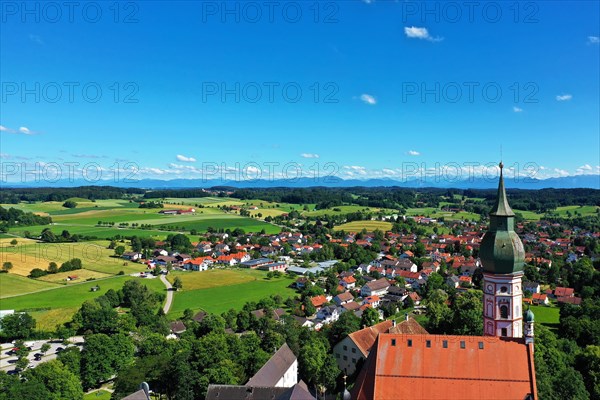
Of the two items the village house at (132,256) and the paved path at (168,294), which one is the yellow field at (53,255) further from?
the paved path at (168,294)

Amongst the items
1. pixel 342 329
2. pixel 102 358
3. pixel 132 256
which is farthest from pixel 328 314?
pixel 132 256

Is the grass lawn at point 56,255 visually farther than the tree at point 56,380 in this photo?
Yes

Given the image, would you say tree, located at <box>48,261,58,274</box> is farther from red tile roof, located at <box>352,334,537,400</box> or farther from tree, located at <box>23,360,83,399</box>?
red tile roof, located at <box>352,334,537,400</box>

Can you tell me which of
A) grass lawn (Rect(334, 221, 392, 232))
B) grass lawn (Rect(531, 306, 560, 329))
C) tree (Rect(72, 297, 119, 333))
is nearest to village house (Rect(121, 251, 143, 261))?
tree (Rect(72, 297, 119, 333))

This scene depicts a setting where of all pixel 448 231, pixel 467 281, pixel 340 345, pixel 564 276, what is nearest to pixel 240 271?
pixel 467 281

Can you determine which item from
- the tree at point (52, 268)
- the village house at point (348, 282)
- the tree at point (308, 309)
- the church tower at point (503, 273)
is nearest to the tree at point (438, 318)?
the tree at point (308, 309)
